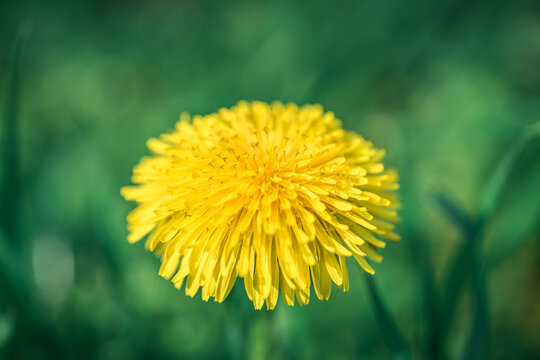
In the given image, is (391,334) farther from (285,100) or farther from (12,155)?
(285,100)

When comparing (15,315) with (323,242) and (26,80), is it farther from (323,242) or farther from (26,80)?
(26,80)

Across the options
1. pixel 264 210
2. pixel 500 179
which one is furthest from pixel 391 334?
pixel 500 179


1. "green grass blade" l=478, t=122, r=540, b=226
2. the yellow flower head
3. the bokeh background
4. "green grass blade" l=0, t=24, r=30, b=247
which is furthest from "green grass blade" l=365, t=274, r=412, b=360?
"green grass blade" l=0, t=24, r=30, b=247

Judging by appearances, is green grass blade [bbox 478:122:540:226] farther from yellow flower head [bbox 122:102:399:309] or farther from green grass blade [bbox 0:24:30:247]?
green grass blade [bbox 0:24:30:247]

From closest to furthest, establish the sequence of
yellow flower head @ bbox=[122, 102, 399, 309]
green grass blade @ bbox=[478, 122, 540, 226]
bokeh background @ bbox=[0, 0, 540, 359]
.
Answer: yellow flower head @ bbox=[122, 102, 399, 309] → green grass blade @ bbox=[478, 122, 540, 226] → bokeh background @ bbox=[0, 0, 540, 359]

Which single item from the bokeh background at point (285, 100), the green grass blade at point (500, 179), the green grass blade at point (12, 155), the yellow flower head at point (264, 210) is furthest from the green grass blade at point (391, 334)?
the green grass blade at point (12, 155)
